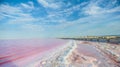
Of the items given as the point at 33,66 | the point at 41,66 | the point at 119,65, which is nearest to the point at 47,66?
the point at 41,66

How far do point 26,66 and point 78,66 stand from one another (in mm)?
2802

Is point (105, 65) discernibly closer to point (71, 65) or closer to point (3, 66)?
point (71, 65)

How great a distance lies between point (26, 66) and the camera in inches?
303

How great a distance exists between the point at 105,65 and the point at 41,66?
3.27 m

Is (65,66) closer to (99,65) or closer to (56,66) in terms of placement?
(56,66)

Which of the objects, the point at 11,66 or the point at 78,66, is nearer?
the point at 78,66

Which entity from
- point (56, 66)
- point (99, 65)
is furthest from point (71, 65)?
point (99, 65)

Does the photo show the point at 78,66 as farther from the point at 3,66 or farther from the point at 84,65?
the point at 3,66

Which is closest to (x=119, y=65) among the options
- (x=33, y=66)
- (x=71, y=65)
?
(x=71, y=65)

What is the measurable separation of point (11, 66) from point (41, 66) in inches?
77.0

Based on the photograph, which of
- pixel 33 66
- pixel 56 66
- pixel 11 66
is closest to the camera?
pixel 56 66

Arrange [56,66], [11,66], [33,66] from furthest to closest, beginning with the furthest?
[11,66] → [33,66] → [56,66]

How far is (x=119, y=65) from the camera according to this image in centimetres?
702

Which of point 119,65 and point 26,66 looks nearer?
point 119,65
